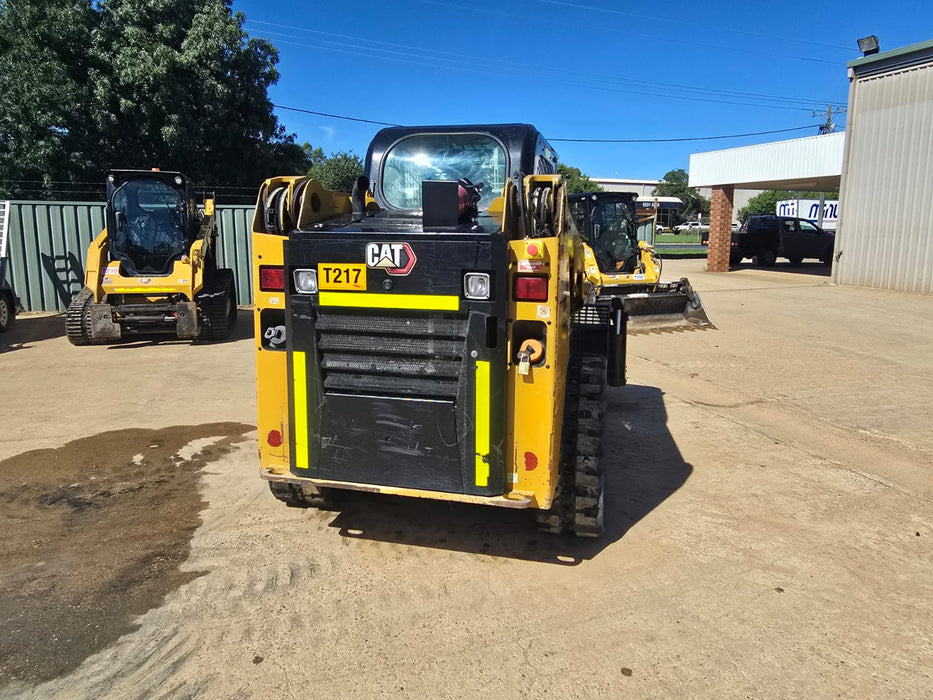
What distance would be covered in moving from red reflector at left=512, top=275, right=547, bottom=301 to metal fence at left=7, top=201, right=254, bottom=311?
42.6 ft

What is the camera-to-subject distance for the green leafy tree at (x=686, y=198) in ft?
260

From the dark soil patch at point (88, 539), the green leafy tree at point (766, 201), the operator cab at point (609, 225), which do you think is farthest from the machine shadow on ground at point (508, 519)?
the green leafy tree at point (766, 201)

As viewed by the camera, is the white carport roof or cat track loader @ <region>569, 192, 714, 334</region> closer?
cat track loader @ <region>569, 192, 714, 334</region>

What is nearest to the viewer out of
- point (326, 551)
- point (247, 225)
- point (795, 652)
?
point (795, 652)

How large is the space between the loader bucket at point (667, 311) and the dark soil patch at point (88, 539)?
26.4 feet

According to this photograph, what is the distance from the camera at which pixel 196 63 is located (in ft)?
61.0

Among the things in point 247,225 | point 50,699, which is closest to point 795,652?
point 50,699

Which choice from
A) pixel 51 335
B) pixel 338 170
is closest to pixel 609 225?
pixel 51 335

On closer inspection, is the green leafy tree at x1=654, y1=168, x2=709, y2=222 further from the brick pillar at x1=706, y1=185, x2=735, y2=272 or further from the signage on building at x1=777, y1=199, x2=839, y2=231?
the brick pillar at x1=706, y1=185, x2=735, y2=272

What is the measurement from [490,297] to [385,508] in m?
1.87

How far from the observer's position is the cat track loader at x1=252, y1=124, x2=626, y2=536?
10.9 feet

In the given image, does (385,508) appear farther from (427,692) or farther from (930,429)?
(930,429)

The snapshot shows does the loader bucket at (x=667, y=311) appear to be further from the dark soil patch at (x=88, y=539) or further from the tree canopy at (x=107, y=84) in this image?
the tree canopy at (x=107, y=84)

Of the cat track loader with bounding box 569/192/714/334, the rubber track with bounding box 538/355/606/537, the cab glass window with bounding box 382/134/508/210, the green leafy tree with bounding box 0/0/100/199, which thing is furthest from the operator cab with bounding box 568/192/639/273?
the green leafy tree with bounding box 0/0/100/199
